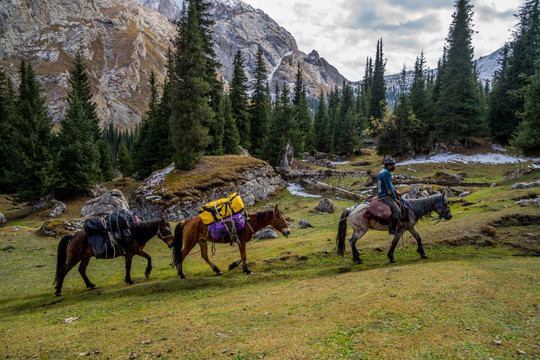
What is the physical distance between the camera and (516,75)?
45.5m

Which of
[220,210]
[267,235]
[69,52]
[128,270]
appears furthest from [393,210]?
[69,52]

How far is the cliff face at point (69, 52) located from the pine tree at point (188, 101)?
451 feet

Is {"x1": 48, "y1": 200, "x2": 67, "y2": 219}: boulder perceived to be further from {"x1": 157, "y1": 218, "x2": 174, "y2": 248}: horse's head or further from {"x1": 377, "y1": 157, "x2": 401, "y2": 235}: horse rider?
{"x1": 377, "y1": 157, "x2": 401, "y2": 235}: horse rider

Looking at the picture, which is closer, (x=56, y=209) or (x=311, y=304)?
(x=311, y=304)

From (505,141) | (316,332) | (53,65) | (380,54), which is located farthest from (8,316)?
(53,65)

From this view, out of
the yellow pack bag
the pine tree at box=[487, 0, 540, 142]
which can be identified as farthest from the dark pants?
the pine tree at box=[487, 0, 540, 142]

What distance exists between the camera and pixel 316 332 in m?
5.35

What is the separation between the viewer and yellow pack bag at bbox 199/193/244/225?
10602 mm

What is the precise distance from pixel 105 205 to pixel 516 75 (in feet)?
207

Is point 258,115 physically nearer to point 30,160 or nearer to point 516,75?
point 30,160

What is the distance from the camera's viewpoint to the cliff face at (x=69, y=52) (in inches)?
5674

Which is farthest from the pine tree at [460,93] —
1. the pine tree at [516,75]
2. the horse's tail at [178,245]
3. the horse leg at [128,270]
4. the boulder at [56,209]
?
the boulder at [56,209]

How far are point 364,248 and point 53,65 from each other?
199921 mm

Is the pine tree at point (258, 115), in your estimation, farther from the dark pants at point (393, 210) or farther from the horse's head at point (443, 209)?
the dark pants at point (393, 210)
